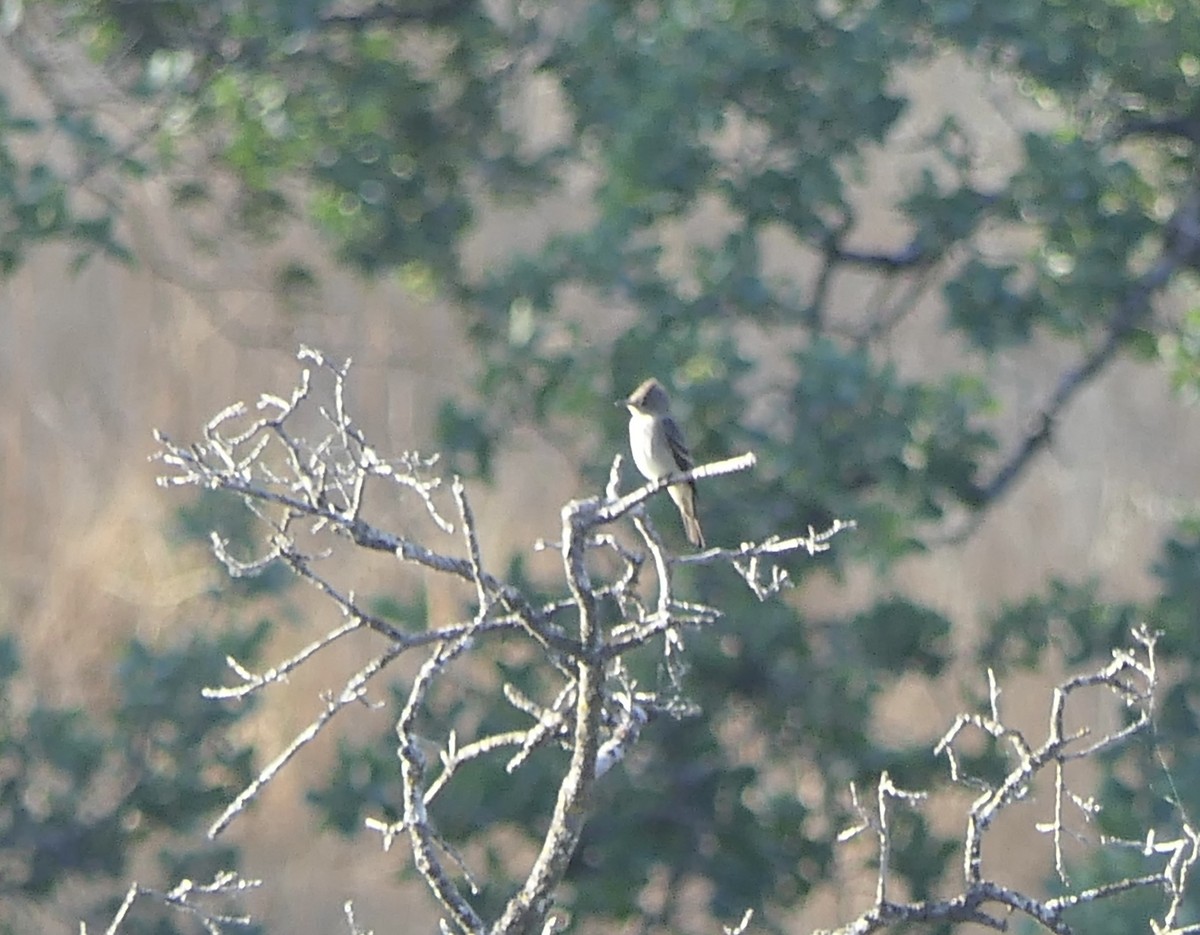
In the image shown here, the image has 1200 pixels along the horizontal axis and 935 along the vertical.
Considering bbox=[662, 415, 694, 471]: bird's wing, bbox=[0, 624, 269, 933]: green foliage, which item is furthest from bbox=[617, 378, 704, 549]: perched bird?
bbox=[0, 624, 269, 933]: green foliage

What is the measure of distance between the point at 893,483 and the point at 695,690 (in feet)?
3.90

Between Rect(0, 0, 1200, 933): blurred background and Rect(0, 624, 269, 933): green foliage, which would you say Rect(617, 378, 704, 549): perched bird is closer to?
Rect(0, 0, 1200, 933): blurred background

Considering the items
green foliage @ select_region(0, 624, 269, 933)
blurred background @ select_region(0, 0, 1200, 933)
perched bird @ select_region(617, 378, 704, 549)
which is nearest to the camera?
perched bird @ select_region(617, 378, 704, 549)

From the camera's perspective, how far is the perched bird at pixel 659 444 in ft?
21.6

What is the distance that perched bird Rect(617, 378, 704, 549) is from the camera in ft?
21.6

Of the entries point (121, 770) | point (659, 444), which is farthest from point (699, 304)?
point (121, 770)

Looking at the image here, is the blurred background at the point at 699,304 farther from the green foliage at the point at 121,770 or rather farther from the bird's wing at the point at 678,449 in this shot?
the bird's wing at the point at 678,449

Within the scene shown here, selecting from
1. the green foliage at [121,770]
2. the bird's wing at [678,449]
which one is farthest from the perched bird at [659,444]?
the green foliage at [121,770]

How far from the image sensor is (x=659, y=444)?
21.7ft

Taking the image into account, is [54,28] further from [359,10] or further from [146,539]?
[146,539]

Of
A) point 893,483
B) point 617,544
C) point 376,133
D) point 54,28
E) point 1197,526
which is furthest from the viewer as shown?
point 54,28

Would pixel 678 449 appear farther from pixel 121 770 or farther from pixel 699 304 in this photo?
pixel 121 770

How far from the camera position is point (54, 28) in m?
9.02

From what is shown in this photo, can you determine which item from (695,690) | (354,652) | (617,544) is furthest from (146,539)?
(617,544)
